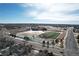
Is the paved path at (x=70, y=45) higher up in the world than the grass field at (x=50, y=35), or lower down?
lower down

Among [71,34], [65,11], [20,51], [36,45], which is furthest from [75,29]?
[20,51]

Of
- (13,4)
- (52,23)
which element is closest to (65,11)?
(52,23)

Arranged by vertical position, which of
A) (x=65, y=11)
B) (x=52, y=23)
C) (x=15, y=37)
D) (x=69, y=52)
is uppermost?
(x=65, y=11)

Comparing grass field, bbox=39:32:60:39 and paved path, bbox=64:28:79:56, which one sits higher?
grass field, bbox=39:32:60:39

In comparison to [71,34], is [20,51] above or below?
below

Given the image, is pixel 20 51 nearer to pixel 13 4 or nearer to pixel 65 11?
pixel 13 4

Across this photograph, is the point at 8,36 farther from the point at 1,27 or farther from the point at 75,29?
the point at 75,29

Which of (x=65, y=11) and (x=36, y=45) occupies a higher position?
(x=65, y=11)

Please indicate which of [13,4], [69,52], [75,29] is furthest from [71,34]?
[13,4]
